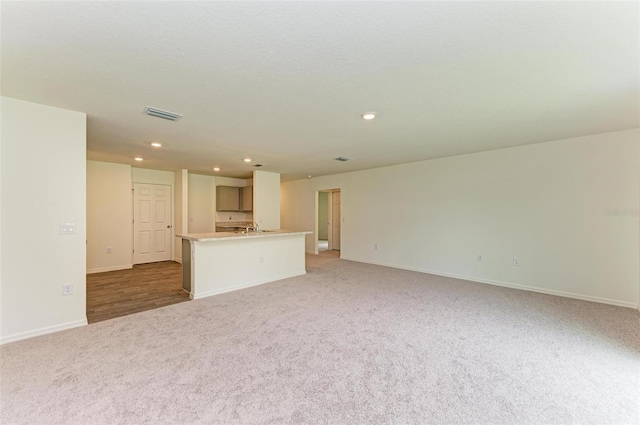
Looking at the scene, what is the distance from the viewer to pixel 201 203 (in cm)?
745

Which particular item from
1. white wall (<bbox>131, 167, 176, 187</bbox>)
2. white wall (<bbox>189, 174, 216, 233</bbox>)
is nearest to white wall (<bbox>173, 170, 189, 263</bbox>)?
white wall (<bbox>131, 167, 176, 187</bbox>)

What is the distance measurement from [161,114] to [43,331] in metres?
2.64

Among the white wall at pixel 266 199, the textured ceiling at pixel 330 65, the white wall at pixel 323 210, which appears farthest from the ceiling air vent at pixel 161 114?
the white wall at pixel 323 210

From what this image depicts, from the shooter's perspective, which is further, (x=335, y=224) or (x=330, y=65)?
(x=335, y=224)

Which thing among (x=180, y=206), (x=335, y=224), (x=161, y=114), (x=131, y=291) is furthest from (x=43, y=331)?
(x=335, y=224)

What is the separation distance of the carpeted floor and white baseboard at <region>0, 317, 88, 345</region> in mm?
122

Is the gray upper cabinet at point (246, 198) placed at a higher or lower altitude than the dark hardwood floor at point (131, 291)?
higher

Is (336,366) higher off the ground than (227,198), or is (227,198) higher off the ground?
(227,198)

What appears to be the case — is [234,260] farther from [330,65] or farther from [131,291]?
[330,65]

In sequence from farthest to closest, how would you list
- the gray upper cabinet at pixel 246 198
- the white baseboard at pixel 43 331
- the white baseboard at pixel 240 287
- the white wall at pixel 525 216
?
the gray upper cabinet at pixel 246 198, the white baseboard at pixel 240 287, the white wall at pixel 525 216, the white baseboard at pixel 43 331

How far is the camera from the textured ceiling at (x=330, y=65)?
57.7 inches

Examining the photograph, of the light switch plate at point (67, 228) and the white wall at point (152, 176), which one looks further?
the white wall at point (152, 176)

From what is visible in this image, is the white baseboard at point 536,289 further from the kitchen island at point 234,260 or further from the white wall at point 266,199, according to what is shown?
the white wall at point 266,199

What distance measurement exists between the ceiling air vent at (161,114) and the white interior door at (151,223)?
4.32 meters
